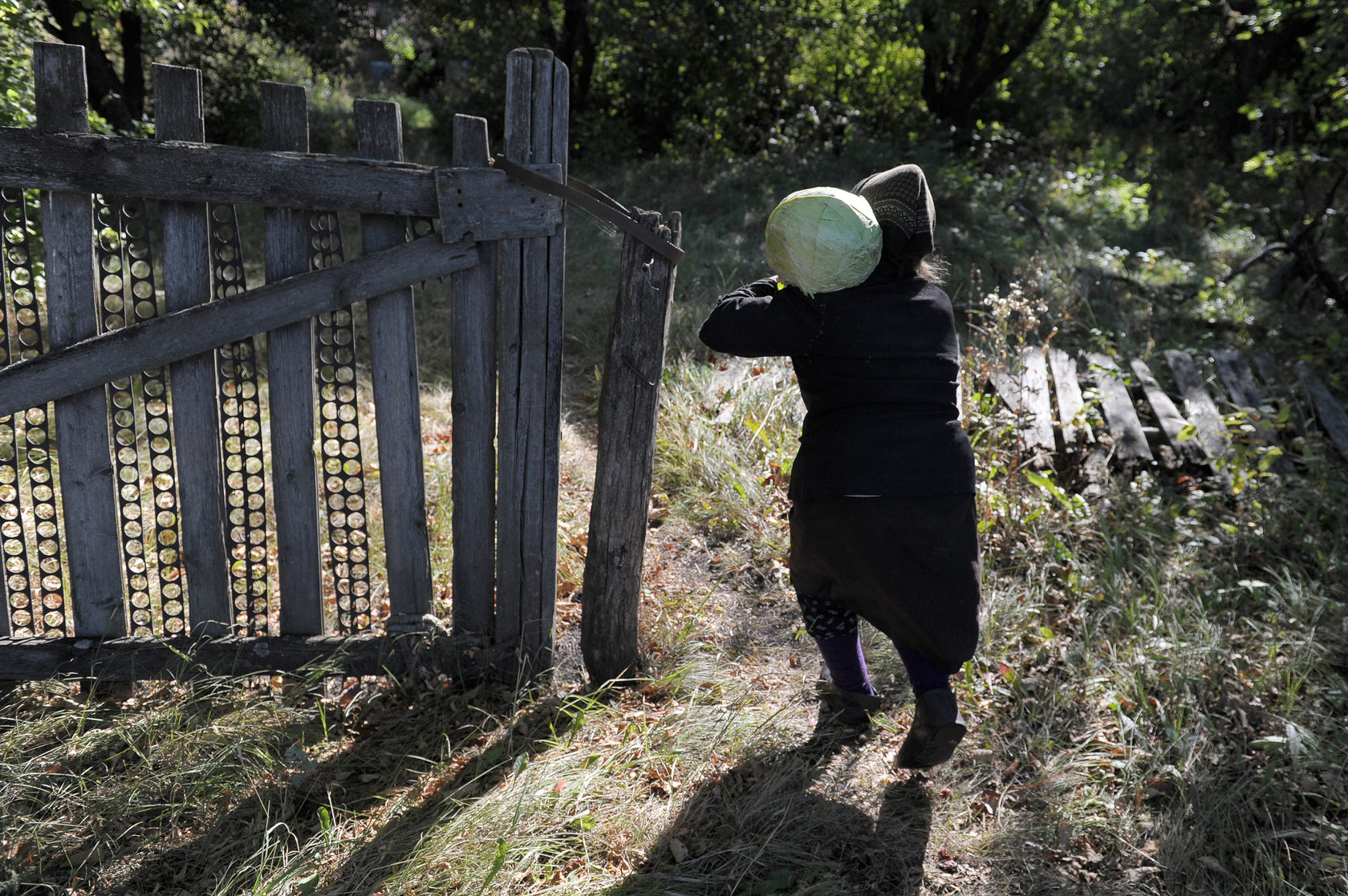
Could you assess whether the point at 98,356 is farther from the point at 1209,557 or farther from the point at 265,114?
the point at 1209,557

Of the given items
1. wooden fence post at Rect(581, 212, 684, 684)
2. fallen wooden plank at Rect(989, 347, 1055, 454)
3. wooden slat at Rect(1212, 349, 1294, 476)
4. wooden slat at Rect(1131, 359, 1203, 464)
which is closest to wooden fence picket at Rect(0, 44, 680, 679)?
wooden fence post at Rect(581, 212, 684, 684)

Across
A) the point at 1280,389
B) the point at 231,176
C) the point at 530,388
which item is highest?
the point at 231,176

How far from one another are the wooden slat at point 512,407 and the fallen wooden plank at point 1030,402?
2760mm

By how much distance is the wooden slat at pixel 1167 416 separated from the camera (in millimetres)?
4867

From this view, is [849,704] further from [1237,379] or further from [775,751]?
[1237,379]

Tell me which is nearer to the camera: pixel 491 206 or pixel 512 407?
pixel 491 206

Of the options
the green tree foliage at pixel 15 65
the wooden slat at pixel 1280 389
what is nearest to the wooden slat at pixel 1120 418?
the wooden slat at pixel 1280 389

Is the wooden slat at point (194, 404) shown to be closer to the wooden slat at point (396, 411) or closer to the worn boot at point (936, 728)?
the wooden slat at point (396, 411)

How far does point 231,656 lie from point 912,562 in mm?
2187

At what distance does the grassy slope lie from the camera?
2.42 meters

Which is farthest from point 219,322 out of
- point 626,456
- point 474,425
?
point 626,456

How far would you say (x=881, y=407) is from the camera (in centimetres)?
244

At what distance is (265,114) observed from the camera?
252 cm

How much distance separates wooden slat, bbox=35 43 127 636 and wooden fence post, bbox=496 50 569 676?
114 cm
